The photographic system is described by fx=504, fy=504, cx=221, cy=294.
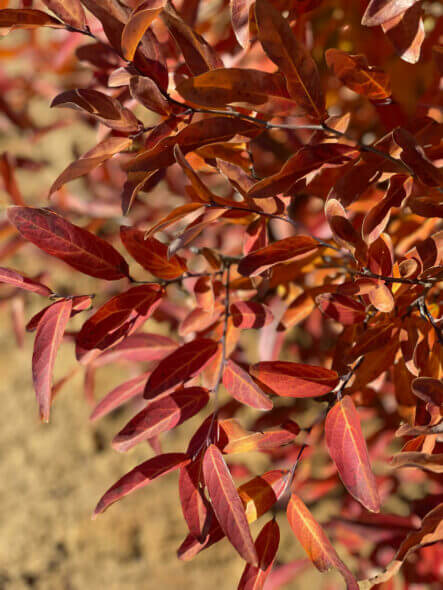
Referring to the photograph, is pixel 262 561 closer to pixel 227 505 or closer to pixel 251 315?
pixel 227 505

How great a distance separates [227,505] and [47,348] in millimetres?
228

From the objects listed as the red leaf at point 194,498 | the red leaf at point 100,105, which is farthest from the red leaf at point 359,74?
the red leaf at point 194,498

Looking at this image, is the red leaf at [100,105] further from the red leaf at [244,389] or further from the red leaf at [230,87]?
the red leaf at [244,389]

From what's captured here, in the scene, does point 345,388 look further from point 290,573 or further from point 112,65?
point 290,573

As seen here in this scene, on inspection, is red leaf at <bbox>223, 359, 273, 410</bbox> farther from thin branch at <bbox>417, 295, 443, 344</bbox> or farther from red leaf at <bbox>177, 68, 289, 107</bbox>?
red leaf at <bbox>177, 68, 289, 107</bbox>

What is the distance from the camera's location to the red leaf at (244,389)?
1.74 ft

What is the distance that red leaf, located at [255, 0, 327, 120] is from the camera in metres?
0.40

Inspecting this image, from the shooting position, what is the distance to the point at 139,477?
0.53 metres

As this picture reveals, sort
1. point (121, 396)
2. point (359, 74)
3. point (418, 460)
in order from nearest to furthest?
point (418, 460) < point (359, 74) < point (121, 396)

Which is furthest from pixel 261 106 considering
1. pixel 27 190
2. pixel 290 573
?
pixel 27 190

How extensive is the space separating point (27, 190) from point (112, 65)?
3.39 feet

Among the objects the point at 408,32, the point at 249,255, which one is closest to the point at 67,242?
the point at 249,255

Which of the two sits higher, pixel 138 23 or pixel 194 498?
pixel 138 23

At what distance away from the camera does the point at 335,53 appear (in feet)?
1.58
